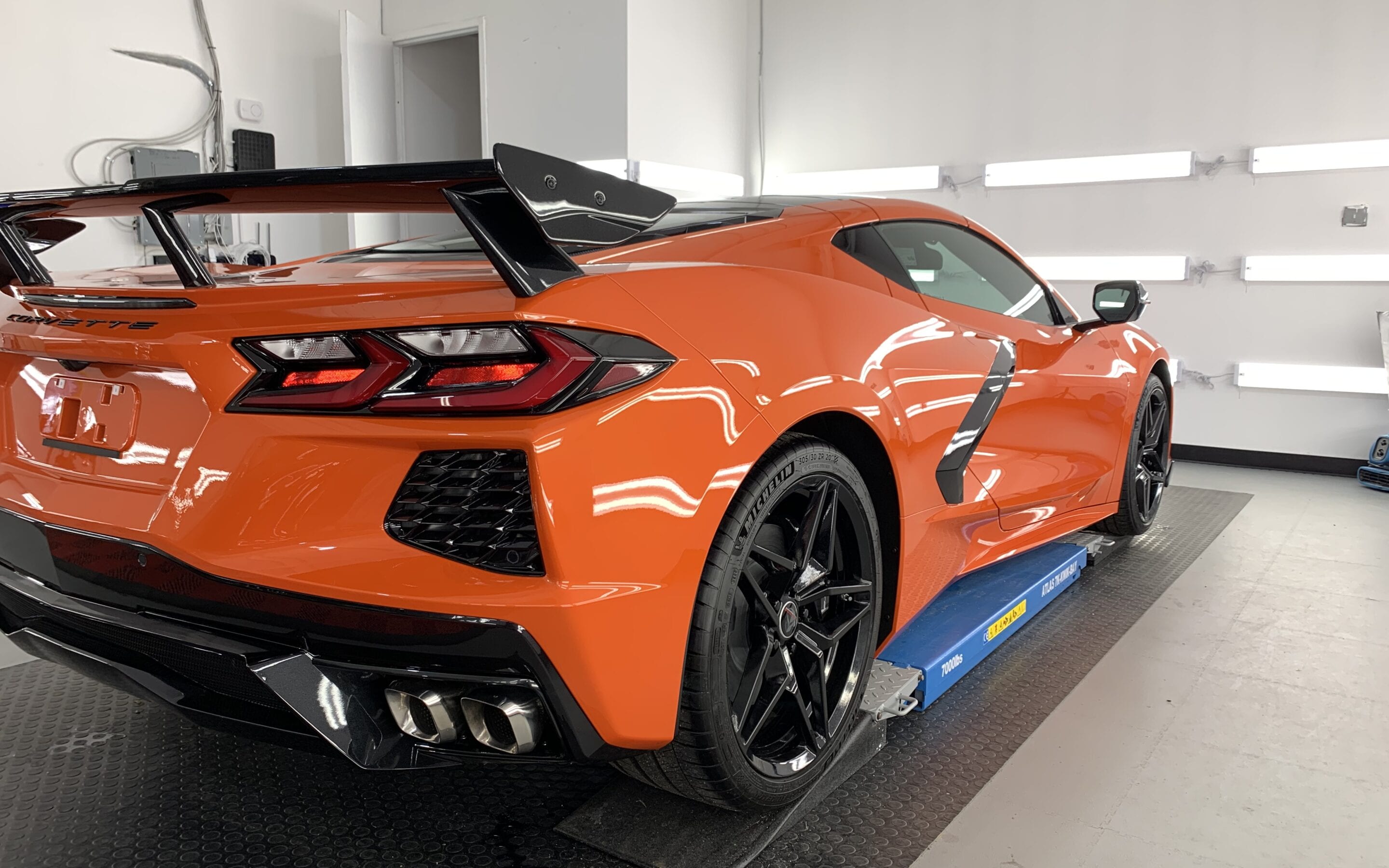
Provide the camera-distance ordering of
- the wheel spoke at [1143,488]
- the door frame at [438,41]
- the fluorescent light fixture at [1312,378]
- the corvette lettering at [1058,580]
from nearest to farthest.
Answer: the corvette lettering at [1058,580] < the wheel spoke at [1143,488] < the fluorescent light fixture at [1312,378] < the door frame at [438,41]

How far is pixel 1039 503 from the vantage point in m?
2.54

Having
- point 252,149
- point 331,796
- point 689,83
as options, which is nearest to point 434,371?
point 331,796

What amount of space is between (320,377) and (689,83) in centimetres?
569

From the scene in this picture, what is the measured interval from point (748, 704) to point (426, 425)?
2.32 ft

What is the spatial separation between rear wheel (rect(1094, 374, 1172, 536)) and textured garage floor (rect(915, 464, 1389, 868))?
0.92 feet

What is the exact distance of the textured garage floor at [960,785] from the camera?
162 cm

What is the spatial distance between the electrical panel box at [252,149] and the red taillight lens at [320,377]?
197 inches

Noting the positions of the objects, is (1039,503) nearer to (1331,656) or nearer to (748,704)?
(1331,656)

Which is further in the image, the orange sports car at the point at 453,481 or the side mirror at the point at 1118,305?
the side mirror at the point at 1118,305

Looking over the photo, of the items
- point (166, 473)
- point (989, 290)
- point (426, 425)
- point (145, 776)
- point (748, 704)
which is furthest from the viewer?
point (989, 290)

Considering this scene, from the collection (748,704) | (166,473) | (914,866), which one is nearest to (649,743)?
(748,704)

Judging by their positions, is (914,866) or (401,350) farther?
(914,866)

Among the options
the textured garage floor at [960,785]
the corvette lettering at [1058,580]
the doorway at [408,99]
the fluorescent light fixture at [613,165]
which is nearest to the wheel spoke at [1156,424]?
the corvette lettering at [1058,580]

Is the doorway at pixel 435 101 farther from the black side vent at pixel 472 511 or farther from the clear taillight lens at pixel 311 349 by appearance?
the black side vent at pixel 472 511
